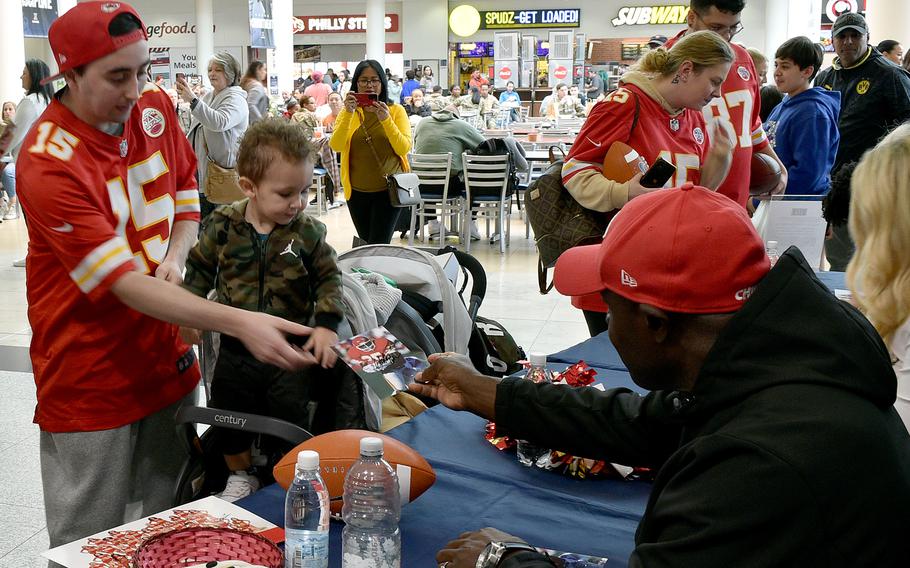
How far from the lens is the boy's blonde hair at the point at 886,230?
199 centimetres

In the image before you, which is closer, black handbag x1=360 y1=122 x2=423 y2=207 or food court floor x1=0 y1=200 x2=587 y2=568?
food court floor x1=0 y1=200 x2=587 y2=568

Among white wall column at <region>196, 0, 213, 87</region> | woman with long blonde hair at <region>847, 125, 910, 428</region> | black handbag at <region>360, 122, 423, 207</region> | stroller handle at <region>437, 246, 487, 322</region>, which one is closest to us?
woman with long blonde hair at <region>847, 125, 910, 428</region>

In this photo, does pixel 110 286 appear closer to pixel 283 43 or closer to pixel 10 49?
pixel 10 49

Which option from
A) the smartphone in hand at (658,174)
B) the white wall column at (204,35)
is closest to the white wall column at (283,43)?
the white wall column at (204,35)

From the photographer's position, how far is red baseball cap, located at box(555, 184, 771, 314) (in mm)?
1298

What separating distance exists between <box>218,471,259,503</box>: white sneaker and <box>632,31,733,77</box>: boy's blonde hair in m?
2.04

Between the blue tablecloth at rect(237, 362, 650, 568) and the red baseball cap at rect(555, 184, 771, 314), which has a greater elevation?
the red baseball cap at rect(555, 184, 771, 314)

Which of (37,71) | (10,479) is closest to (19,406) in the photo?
(10,479)

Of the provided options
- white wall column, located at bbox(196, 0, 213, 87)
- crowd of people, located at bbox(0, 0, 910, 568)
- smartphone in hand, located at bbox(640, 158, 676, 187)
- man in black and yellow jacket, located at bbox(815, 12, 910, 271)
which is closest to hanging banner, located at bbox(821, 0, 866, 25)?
man in black and yellow jacket, located at bbox(815, 12, 910, 271)

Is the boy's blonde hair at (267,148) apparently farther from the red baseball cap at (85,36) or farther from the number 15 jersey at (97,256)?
the red baseball cap at (85,36)

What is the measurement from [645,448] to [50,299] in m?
1.35

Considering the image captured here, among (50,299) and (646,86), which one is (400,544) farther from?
(646,86)

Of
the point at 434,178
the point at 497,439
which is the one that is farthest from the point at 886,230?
the point at 434,178

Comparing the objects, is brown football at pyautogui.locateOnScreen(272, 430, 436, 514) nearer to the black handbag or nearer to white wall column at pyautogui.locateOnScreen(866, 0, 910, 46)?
the black handbag
